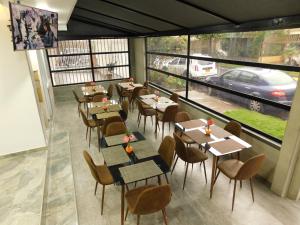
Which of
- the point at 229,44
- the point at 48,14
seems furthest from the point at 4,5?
the point at 229,44

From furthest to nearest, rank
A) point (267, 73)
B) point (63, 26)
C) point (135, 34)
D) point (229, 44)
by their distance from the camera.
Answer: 1. point (135, 34)
2. point (63, 26)
3. point (229, 44)
4. point (267, 73)

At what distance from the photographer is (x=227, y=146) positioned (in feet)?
9.20

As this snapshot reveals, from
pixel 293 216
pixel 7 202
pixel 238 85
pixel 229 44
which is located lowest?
pixel 293 216

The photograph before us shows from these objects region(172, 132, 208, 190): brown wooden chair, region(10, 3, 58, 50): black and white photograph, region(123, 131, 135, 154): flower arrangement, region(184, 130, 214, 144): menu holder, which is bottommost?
region(172, 132, 208, 190): brown wooden chair

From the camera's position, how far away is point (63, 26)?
6.74 meters

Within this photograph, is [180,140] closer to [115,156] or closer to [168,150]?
[168,150]

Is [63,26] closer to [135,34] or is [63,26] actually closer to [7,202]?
[135,34]

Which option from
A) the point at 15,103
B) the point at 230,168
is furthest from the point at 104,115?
the point at 230,168

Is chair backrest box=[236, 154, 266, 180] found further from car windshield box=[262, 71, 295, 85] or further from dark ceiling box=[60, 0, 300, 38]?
dark ceiling box=[60, 0, 300, 38]

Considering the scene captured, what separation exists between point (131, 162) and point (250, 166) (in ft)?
4.74

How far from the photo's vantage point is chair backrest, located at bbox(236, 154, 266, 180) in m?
2.42

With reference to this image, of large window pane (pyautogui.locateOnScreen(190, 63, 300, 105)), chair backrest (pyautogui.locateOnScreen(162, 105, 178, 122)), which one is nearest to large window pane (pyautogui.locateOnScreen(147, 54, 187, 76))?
large window pane (pyautogui.locateOnScreen(190, 63, 300, 105))

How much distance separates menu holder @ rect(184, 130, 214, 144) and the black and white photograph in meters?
2.63

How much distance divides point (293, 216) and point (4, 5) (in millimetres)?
4889
